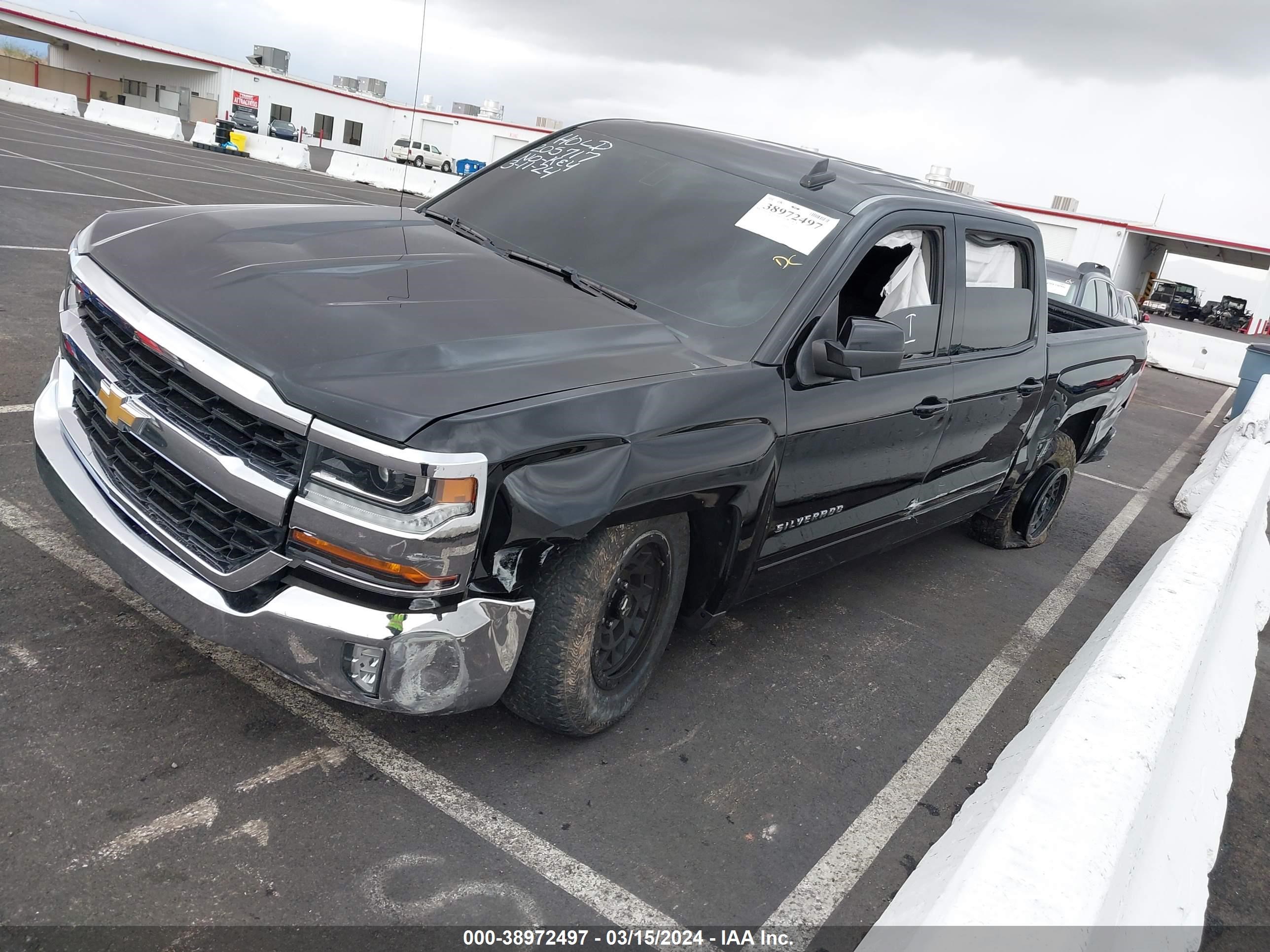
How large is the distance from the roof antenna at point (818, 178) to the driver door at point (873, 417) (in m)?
0.30

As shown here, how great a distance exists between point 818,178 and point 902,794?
7.61ft

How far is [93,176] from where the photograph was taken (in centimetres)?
1484

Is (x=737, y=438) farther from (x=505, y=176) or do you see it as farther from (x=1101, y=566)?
(x=1101, y=566)

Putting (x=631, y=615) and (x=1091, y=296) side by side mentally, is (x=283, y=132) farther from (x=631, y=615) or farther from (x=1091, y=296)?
(x=631, y=615)

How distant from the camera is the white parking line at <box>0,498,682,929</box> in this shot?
2637 mm

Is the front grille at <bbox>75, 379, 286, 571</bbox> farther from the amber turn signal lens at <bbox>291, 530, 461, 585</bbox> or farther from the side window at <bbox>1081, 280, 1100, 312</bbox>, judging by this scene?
the side window at <bbox>1081, 280, 1100, 312</bbox>

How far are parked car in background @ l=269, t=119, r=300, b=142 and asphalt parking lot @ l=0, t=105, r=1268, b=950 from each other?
5109 centimetres

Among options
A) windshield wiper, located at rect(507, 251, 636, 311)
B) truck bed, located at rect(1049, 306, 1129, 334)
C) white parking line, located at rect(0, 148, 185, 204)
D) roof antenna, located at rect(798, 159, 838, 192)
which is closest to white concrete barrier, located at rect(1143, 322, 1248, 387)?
truck bed, located at rect(1049, 306, 1129, 334)

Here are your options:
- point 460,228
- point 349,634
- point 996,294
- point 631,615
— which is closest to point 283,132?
point 460,228

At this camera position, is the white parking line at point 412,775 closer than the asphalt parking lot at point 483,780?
No

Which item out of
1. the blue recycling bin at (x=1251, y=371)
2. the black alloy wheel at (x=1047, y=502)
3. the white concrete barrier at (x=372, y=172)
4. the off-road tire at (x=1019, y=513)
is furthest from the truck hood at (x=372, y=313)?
the white concrete barrier at (x=372, y=172)

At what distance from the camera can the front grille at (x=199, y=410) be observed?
251 cm

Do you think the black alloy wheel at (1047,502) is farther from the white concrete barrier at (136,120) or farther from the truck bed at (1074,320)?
the white concrete barrier at (136,120)

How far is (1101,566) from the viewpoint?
6520mm
